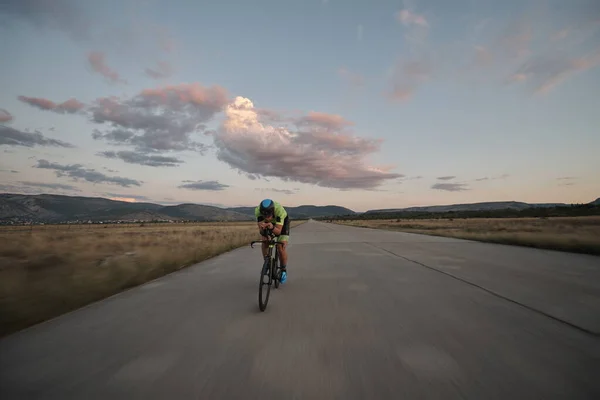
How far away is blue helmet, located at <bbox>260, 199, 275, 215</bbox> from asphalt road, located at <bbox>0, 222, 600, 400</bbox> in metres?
1.64

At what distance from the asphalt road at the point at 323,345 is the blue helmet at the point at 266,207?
164 cm

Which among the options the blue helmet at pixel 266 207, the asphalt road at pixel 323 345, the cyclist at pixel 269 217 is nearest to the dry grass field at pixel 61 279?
the asphalt road at pixel 323 345

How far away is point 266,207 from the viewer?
5812 mm

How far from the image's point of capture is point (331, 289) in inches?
266

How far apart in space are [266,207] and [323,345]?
2784 millimetres

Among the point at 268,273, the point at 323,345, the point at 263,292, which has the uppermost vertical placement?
the point at 268,273

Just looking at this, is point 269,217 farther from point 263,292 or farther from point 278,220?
point 263,292

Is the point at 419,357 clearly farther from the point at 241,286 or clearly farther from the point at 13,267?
the point at 13,267

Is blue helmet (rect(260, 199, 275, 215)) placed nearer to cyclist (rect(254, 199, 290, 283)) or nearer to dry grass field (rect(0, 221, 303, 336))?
cyclist (rect(254, 199, 290, 283))

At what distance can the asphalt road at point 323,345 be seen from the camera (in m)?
2.69

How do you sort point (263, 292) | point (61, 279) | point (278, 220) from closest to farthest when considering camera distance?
1. point (263, 292)
2. point (278, 220)
3. point (61, 279)

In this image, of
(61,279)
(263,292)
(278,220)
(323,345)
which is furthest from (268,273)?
(61,279)

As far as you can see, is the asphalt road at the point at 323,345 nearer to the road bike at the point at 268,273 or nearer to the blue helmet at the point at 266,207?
the road bike at the point at 268,273

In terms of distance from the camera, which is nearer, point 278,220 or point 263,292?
point 263,292
